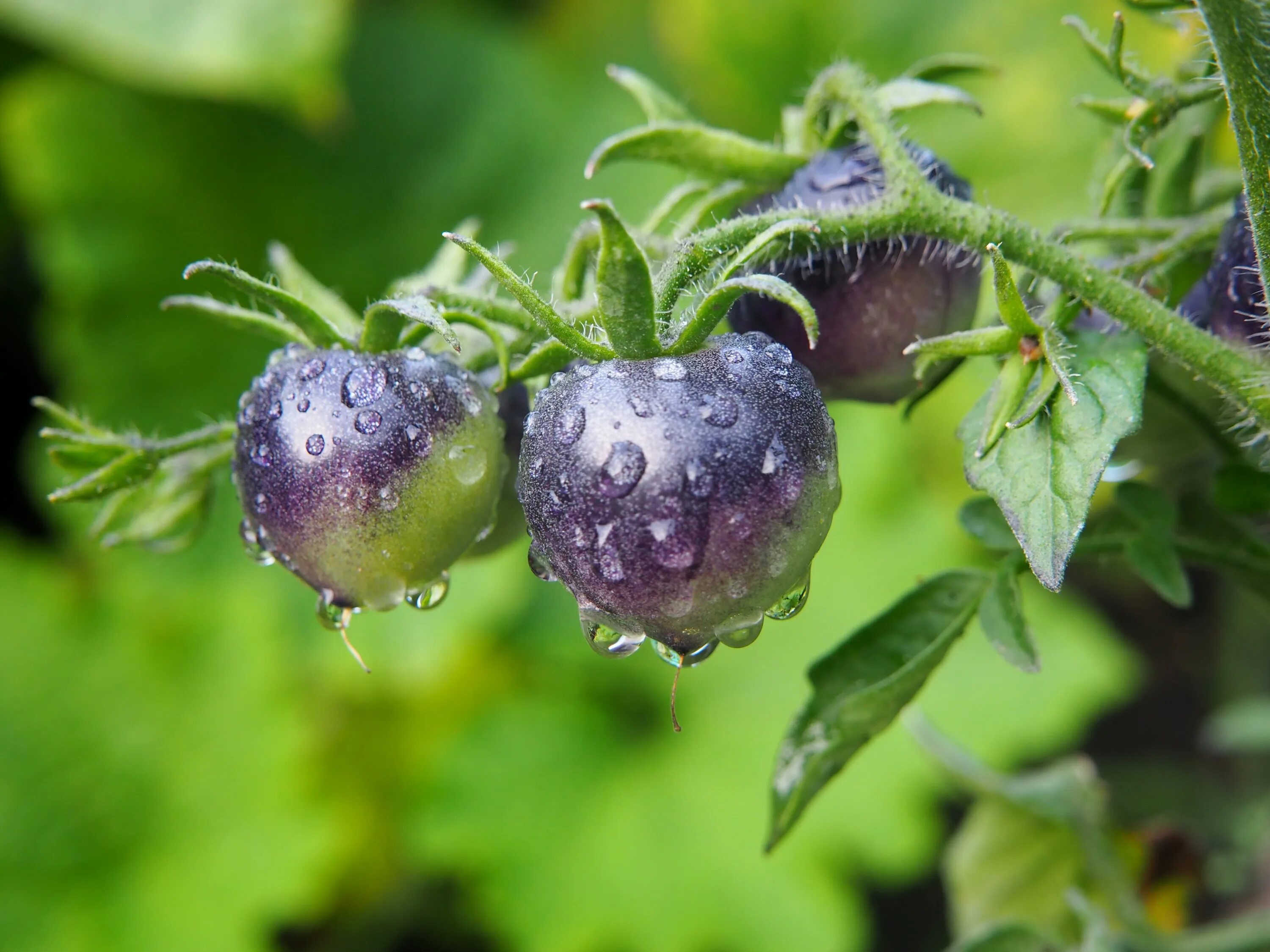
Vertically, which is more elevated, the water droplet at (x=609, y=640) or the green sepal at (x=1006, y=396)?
the green sepal at (x=1006, y=396)

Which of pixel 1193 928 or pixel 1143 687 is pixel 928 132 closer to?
pixel 1143 687

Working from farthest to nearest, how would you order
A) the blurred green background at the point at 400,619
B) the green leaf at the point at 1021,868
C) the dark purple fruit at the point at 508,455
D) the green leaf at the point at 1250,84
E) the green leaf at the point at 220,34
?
the blurred green background at the point at 400,619 < the green leaf at the point at 220,34 < the green leaf at the point at 1021,868 < the dark purple fruit at the point at 508,455 < the green leaf at the point at 1250,84

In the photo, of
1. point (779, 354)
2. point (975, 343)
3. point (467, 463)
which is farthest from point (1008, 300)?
point (467, 463)

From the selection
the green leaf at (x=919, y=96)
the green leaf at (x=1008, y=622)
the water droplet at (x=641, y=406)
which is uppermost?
the green leaf at (x=919, y=96)

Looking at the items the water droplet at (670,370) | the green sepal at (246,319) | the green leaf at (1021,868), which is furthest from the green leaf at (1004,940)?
the green sepal at (246,319)

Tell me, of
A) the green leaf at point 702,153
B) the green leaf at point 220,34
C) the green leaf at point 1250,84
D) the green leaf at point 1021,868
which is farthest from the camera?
the green leaf at point 220,34

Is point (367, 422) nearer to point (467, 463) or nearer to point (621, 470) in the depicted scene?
point (467, 463)

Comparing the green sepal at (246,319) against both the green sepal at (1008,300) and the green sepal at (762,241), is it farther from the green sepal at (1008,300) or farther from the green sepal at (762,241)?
the green sepal at (1008,300)
